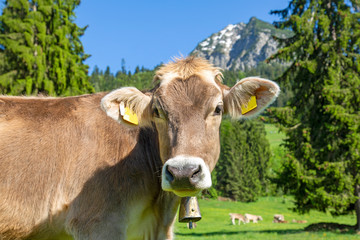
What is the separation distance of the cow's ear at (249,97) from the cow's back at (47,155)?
122cm

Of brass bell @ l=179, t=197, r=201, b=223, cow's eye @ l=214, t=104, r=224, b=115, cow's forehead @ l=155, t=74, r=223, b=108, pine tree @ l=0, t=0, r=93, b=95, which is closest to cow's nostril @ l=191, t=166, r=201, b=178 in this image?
cow's forehead @ l=155, t=74, r=223, b=108

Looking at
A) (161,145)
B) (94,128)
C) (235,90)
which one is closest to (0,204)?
(94,128)

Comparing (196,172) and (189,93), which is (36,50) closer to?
(189,93)

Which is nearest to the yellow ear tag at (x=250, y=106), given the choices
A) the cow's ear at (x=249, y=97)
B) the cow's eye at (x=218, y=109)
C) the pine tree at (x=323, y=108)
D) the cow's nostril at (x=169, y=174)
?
the cow's ear at (x=249, y=97)

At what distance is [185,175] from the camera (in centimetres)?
317

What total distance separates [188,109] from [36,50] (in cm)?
2206

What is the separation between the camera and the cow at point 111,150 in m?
3.76

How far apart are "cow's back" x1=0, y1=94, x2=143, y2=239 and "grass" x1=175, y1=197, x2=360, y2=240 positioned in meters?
9.02

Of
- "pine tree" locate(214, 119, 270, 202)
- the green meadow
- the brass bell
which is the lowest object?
the green meadow

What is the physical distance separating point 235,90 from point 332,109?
15.5 metres

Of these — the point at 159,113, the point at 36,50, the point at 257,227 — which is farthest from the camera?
the point at 257,227

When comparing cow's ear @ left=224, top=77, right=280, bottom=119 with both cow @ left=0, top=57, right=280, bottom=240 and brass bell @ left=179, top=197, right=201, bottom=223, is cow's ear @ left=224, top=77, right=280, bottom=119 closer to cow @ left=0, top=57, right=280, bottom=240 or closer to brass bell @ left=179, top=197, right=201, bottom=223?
cow @ left=0, top=57, right=280, bottom=240

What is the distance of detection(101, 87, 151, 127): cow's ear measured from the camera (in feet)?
13.1

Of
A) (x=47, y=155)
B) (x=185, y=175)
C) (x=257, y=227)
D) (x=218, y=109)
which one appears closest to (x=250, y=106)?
(x=218, y=109)
